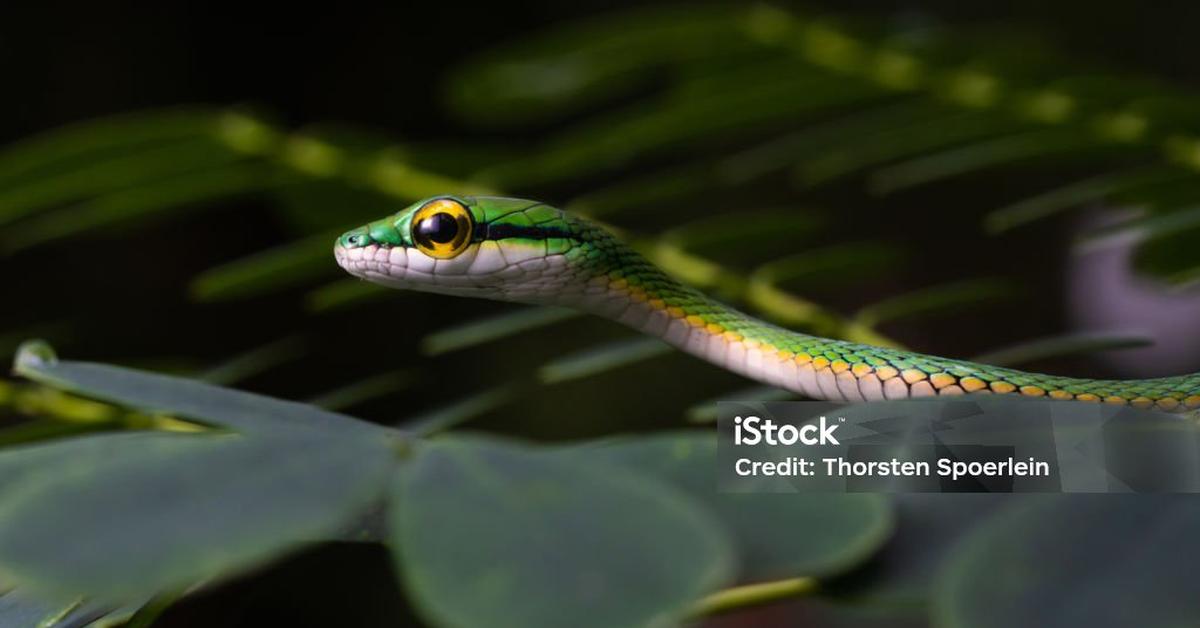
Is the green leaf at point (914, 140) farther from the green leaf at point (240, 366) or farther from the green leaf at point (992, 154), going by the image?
the green leaf at point (240, 366)

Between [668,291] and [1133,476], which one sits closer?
[1133,476]

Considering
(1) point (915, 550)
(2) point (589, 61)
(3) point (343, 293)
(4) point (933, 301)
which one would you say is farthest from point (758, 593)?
(2) point (589, 61)

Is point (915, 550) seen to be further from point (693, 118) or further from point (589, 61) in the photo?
point (589, 61)

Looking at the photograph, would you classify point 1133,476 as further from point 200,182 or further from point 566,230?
point 200,182

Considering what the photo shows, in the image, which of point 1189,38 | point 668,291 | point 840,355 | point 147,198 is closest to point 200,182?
point 147,198

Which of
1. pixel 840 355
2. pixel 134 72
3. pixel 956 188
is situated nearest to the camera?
pixel 840 355

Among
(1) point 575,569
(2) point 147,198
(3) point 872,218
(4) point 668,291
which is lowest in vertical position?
(1) point 575,569

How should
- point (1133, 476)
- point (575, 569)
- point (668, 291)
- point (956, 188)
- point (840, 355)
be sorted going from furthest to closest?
1. point (956, 188)
2. point (668, 291)
3. point (840, 355)
4. point (1133, 476)
5. point (575, 569)

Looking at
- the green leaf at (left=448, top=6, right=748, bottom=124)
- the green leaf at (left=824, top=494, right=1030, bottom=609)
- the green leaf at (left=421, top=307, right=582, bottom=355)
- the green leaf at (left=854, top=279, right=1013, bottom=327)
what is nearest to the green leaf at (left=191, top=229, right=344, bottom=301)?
the green leaf at (left=421, top=307, right=582, bottom=355)
